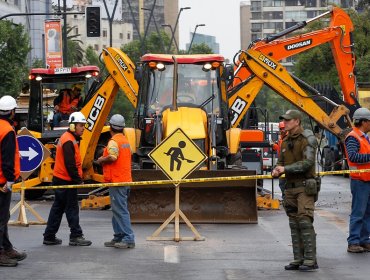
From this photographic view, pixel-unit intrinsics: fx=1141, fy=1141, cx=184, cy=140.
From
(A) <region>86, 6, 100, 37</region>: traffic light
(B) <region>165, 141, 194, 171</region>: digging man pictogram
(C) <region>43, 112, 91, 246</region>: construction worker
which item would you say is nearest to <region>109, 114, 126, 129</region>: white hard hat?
(C) <region>43, 112, 91, 246</region>: construction worker

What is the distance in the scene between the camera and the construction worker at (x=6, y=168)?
13.8 meters

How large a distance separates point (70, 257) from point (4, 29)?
34.1m

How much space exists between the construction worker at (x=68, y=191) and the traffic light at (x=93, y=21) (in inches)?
967

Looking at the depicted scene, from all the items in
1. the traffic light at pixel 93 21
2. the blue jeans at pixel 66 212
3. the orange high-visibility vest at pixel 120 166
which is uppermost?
the traffic light at pixel 93 21

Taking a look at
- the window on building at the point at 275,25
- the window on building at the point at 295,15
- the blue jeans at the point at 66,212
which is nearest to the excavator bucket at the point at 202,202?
the blue jeans at the point at 66,212

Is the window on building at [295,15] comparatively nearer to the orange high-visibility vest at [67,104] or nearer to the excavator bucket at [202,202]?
the orange high-visibility vest at [67,104]

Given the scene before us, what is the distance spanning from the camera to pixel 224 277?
13.0 meters

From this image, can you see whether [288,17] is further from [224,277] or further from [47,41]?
[224,277]

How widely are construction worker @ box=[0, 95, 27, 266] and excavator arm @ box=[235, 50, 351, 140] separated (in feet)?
41.0

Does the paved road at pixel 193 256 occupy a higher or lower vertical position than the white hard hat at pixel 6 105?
lower

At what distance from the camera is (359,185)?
1523 centimetres

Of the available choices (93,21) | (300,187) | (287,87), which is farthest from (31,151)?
(93,21)

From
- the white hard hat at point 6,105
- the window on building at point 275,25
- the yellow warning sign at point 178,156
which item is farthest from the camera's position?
the window on building at point 275,25

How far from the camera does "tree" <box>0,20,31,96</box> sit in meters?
48.1
